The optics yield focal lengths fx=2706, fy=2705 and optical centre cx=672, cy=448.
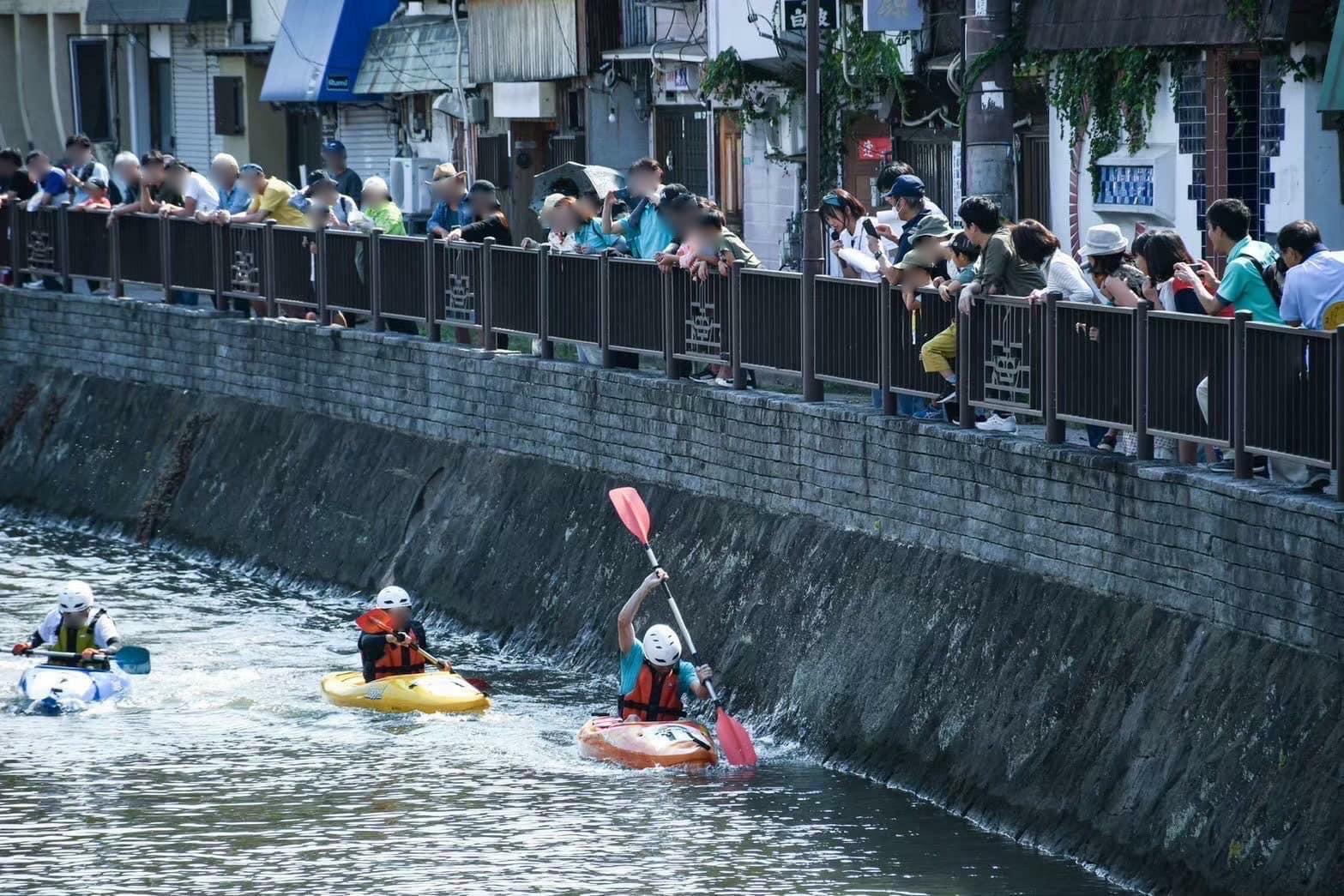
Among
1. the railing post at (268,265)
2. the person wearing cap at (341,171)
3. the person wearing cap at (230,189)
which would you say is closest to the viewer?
the railing post at (268,265)

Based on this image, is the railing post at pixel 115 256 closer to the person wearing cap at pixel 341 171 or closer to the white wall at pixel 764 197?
the person wearing cap at pixel 341 171

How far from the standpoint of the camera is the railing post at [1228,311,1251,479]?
12875 millimetres

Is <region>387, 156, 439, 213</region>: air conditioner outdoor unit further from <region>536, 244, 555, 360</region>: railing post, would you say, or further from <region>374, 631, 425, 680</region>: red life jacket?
<region>374, 631, 425, 680</region>: red life jacket

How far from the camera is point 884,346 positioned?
16.3m

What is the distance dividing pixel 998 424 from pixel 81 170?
16450 mm

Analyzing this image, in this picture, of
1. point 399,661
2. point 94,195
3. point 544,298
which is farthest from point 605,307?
point 94,195

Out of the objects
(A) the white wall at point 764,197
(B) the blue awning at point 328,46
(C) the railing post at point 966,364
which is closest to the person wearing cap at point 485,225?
(A) the white wall at point 764,197

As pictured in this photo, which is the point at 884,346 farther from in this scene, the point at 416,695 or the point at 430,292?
the point at 430,292

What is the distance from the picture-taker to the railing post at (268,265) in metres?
25.0

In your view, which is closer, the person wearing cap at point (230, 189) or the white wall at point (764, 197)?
the person wearing cap at point (230, 189)

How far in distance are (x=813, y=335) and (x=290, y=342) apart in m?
8.58

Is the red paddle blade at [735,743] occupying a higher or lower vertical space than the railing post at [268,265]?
lower

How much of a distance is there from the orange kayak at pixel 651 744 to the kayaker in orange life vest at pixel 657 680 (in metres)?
0.16

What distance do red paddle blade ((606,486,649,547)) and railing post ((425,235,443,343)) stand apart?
5084mm
